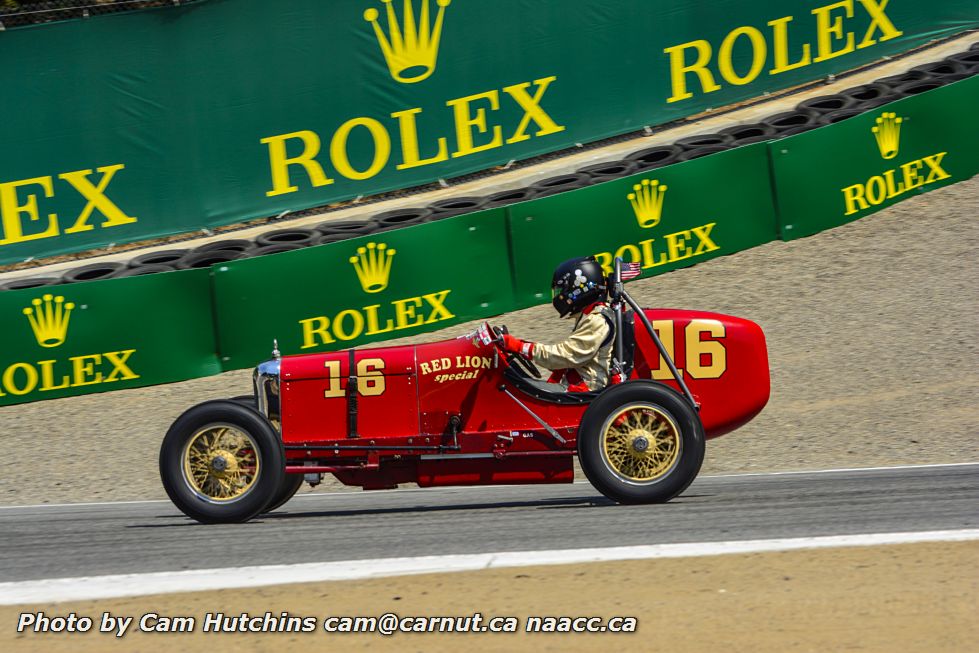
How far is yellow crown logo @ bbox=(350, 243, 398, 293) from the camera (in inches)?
498

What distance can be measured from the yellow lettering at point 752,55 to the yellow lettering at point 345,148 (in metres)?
4.98

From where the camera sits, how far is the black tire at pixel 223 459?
722cm

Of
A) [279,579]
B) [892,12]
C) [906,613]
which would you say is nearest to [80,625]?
[279,579]

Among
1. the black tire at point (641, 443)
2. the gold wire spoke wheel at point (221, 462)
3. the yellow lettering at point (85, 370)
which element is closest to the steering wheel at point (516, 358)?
the black tire at point (641, 443)

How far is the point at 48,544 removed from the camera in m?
7.18

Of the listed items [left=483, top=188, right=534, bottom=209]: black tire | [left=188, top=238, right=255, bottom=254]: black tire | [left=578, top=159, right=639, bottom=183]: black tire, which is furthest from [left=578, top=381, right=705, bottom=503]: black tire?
[left=578, top=159, right=639, bottom=183]: black tire

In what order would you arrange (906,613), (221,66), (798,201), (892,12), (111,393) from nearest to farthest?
(906,613) < (111,393) < (798,201) < (221,66) < (892,12)

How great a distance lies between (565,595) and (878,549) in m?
1.59

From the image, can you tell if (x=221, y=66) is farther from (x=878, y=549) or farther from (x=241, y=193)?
(x=878, y=549)

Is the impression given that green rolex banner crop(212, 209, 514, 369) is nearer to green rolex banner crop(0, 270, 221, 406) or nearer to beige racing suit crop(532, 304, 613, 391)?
green rolex banner crop(0, 270, 221, 406)

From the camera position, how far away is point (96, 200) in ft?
52.3

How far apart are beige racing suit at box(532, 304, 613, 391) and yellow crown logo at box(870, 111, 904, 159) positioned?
773 cm

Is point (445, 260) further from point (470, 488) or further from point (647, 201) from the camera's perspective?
point (470, 488)

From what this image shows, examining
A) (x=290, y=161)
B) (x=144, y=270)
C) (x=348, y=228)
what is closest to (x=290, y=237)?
(x=348, y=228)
